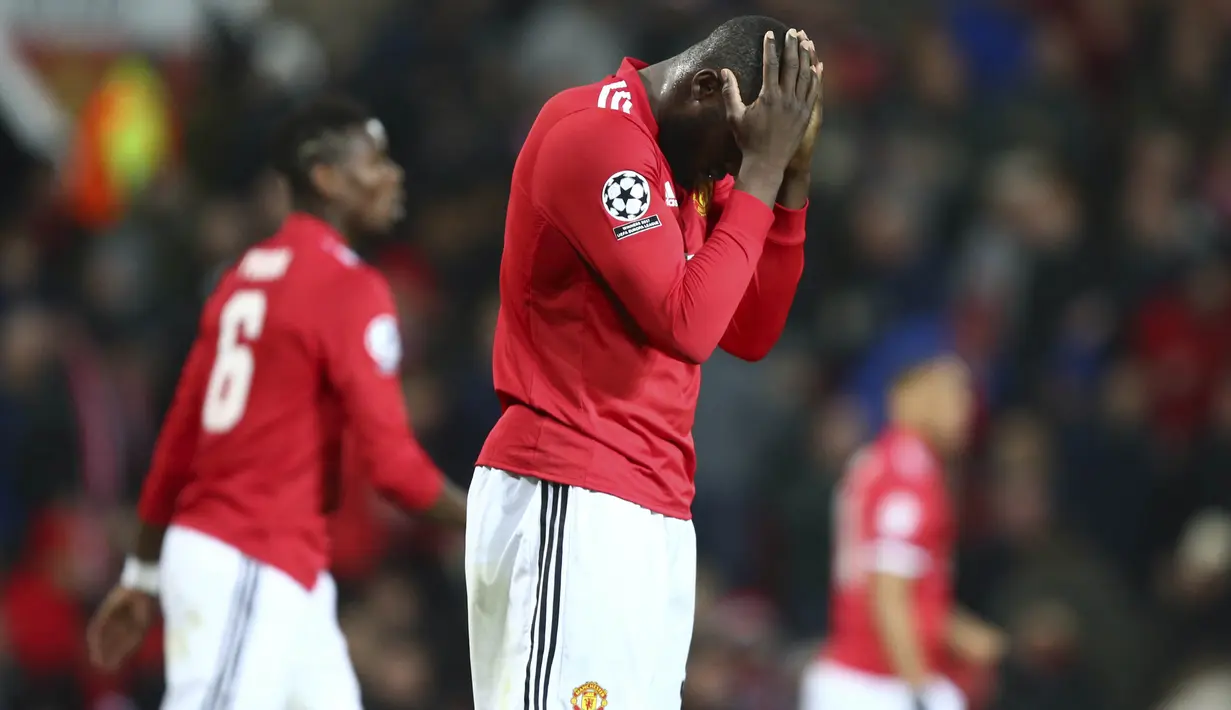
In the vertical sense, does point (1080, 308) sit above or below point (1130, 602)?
above

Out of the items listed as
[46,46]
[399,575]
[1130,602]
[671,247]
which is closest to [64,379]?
[399,575]

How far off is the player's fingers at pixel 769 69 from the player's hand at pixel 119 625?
103 inches

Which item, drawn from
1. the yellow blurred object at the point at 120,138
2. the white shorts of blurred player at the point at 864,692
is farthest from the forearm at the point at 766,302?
the yellow blurred object at the point at 120,138

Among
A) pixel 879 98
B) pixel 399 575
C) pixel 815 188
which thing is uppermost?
pixel 879 98

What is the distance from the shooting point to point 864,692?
280 inches

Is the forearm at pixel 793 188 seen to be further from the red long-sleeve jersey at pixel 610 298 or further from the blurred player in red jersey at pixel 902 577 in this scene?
the blurred player in red jersey at pixel 902 577

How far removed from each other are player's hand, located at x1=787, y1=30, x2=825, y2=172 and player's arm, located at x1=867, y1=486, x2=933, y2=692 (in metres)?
3.90

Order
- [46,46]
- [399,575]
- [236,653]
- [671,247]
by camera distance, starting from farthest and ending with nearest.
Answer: [46,46]
[399,575]
[236,653]
[671,247]

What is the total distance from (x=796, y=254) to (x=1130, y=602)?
5.24m

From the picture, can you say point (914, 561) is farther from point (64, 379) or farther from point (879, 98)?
point (64, 379)

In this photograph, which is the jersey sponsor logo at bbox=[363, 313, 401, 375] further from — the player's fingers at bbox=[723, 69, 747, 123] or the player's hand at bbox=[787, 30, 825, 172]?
the player's fingers at bbox=[723, 69, 747, 123]

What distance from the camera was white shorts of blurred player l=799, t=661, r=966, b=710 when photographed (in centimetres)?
698

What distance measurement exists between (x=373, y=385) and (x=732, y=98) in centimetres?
167

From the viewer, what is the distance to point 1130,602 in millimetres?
7930
